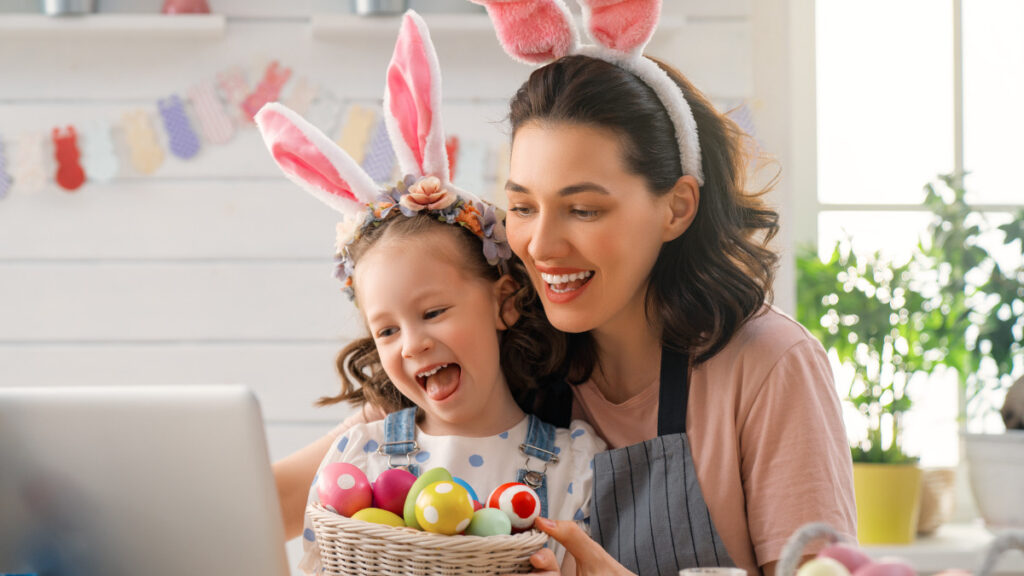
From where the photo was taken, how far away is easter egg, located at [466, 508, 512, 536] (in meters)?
1.16

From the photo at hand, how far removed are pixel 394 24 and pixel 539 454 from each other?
1.53 metres

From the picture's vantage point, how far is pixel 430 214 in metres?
1.52

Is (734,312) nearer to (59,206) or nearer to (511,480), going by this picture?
(511,480)

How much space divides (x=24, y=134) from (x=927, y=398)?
2.63 meters

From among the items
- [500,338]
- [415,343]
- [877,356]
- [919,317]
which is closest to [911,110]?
[919,317]

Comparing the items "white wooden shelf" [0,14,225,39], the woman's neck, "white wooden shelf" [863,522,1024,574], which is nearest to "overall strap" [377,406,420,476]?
the woman's neck

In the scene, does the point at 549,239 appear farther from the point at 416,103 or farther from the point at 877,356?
the point at 877,356

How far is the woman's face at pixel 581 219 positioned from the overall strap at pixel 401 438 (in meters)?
0.30

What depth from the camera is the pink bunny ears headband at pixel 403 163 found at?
4.97ft

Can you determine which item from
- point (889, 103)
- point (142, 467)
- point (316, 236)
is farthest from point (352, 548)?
point (889, 103)

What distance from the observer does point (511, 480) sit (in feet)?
4.84

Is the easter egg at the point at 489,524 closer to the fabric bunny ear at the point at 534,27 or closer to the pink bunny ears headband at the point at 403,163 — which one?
the pink bunny ears headband at the point at 403,163

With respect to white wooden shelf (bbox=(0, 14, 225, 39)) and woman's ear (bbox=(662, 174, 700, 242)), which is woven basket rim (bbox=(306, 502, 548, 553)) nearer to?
woman's ear (bbox=(662, 174, 700, 242))

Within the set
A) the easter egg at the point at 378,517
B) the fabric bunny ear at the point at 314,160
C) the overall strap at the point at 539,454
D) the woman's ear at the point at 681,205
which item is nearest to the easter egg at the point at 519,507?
the easter egg at the point at 378,517
